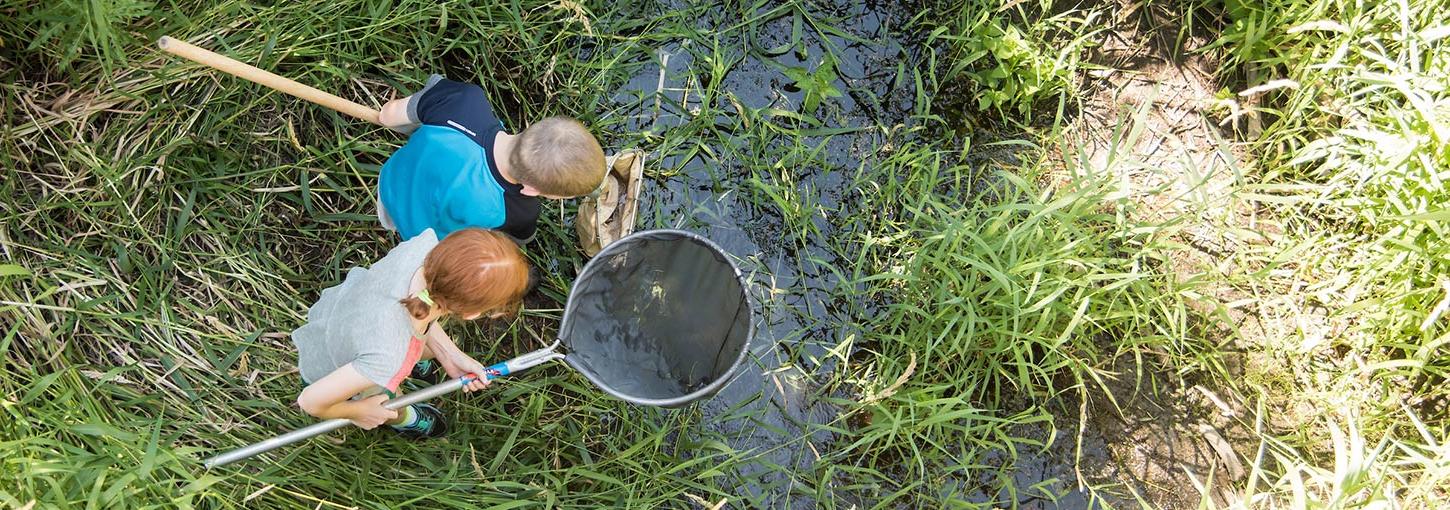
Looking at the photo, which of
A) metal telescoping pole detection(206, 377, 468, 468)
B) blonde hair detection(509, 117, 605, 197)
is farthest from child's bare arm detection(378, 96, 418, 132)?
metal telescoping pole detection(206, 377, 468, 468)

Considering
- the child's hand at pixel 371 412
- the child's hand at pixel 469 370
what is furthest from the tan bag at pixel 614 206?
the child's hand at pixel 371 412

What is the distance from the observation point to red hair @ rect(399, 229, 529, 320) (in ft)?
5.96

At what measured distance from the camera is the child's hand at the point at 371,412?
6.87 ft

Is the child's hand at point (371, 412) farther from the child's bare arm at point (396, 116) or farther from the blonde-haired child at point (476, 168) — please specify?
the child's bare arm at point (396, 116)

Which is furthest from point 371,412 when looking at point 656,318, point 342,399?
point 656,318

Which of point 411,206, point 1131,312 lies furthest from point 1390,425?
point 411,206

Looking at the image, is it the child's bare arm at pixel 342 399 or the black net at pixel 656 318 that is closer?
the child's bare arm at pixel 342 399

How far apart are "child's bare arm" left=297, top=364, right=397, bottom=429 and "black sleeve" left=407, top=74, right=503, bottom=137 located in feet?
2.17

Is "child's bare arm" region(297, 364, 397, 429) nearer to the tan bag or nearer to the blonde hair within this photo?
the blonde hair

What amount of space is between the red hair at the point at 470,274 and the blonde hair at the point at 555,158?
0.22m

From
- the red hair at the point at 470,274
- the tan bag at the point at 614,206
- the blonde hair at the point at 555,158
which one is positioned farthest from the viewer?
the tan bag at the point at 614,206

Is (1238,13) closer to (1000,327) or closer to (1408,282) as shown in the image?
(1408,282)

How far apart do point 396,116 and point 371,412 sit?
798 millimetres

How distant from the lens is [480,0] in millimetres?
2717
